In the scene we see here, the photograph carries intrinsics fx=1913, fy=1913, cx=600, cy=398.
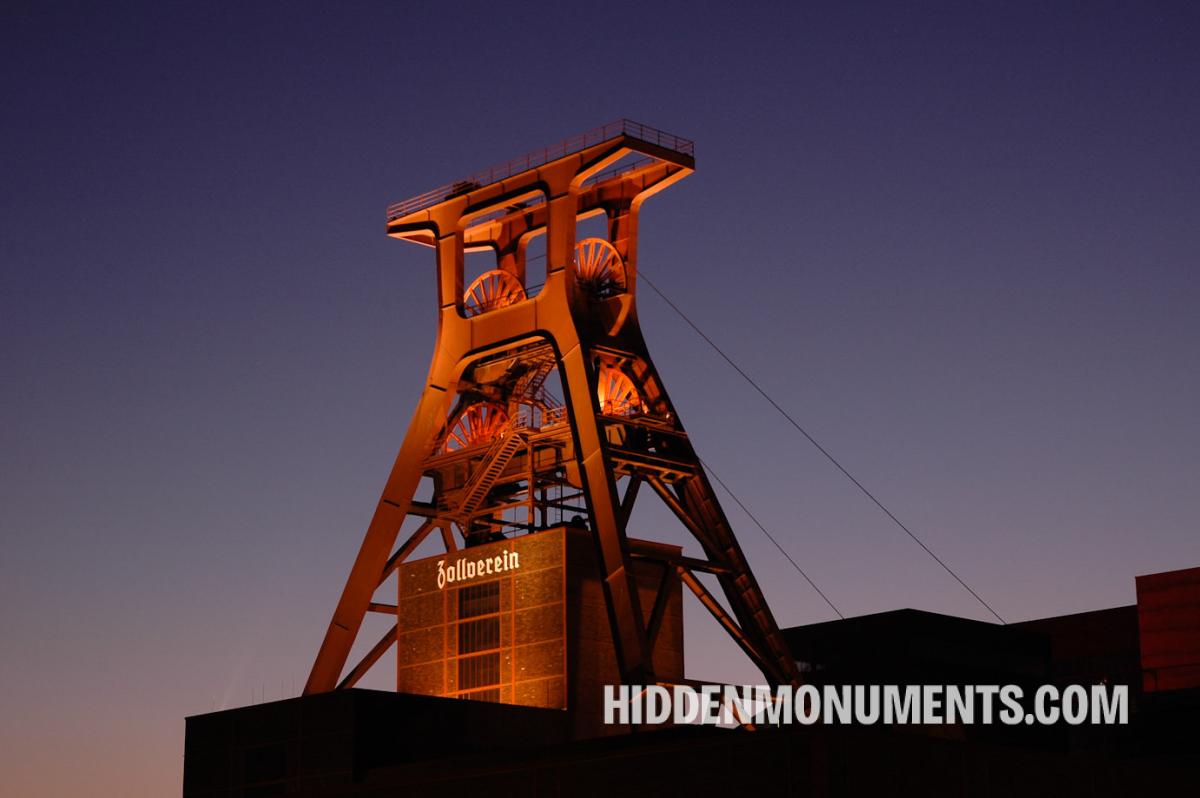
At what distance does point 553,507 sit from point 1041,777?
23.8 metres

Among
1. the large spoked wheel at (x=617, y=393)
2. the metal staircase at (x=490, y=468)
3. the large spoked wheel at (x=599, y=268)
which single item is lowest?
the metal staircase at (x=490, y=468)

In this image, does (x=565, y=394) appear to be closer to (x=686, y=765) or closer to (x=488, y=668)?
(x=488, y=668)

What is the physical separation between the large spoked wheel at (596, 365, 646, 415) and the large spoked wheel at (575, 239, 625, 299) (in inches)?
106

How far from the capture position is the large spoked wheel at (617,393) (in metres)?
59.6

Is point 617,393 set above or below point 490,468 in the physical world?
above

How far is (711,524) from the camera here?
58.4m

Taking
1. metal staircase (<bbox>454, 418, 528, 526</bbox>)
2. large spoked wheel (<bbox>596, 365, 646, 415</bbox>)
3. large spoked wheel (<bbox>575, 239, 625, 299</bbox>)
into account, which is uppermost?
large spoked wheel (<bbox>575, 239, 625, 299</bbox>)

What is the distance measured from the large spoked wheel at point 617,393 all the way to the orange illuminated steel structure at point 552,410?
0.04m

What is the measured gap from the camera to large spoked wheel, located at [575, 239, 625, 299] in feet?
200

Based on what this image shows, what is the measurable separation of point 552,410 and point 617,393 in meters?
2.17

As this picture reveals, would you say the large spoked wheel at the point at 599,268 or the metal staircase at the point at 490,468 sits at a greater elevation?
the large spoked wheel at the point at 599,268

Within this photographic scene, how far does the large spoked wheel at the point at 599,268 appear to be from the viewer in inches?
2394

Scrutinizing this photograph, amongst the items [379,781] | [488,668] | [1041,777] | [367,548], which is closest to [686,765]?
[1041,777]

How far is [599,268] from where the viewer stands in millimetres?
61031
